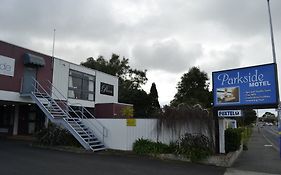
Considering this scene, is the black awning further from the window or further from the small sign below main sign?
the small sign below main sign

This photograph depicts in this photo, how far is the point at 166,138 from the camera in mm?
13148

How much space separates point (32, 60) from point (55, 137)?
583 cm

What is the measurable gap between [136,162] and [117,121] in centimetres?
370

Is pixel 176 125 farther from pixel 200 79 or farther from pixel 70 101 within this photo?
pixel 200 79

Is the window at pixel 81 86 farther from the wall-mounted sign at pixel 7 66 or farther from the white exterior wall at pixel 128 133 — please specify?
the white exterior wall at pixel 128 133

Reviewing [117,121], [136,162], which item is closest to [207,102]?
[117,121]

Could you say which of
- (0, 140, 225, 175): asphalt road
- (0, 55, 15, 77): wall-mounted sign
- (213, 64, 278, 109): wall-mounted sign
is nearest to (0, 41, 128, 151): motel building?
(0, 55, 15, 77): wall-mounted sign

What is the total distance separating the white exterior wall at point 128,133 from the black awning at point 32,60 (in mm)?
6300

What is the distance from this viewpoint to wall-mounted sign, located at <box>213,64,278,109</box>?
1102cm

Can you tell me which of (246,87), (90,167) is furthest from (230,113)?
(90,167)

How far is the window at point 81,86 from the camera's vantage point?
21.9 meters

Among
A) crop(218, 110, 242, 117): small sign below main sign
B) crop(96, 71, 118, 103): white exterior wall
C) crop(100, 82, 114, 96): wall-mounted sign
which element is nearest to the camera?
crop(218, 110, 242, 117): small sign below main sign

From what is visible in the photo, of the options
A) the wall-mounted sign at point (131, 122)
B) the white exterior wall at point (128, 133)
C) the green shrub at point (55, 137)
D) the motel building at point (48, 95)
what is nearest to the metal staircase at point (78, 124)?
the motel building at point (48, 95)

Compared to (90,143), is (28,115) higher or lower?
higher
